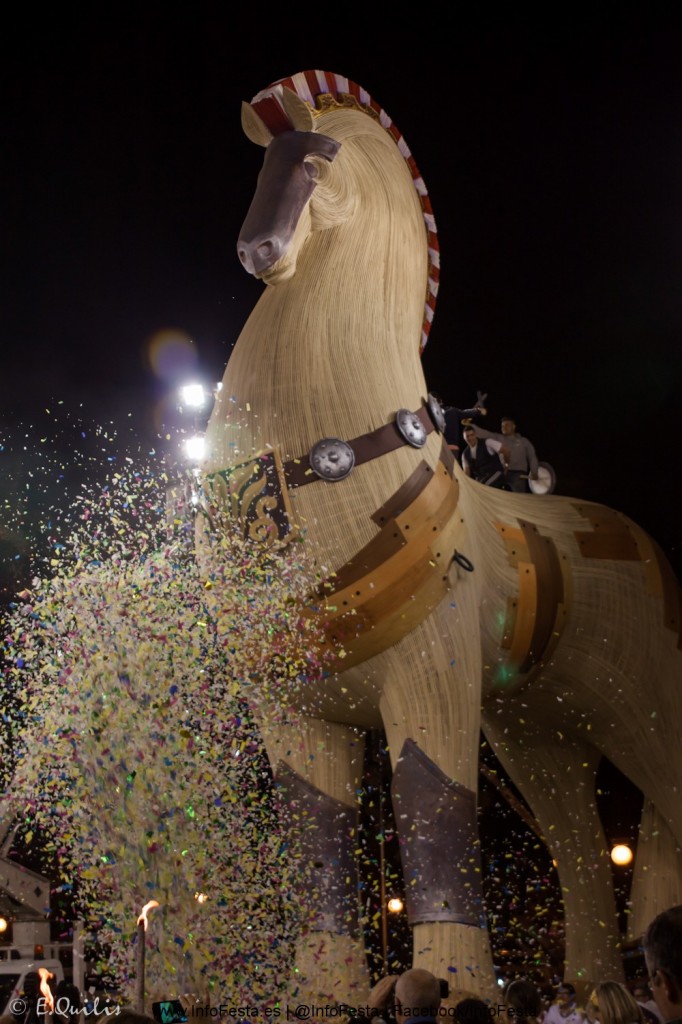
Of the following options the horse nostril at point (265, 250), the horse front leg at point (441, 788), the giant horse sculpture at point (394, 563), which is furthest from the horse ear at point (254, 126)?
the horse front leg at point (441, 788)

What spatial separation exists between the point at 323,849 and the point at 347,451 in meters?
1.67

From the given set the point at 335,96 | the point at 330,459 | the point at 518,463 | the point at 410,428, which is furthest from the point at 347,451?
the point at 518,463

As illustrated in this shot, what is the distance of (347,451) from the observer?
4512 millimetres

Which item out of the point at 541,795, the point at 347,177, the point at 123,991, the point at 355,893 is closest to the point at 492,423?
the point at 541,795

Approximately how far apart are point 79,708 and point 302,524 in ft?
3.66

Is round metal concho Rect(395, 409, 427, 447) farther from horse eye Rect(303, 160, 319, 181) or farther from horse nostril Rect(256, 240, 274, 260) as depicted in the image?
horse eye Rect(303, 160, 319, 181)

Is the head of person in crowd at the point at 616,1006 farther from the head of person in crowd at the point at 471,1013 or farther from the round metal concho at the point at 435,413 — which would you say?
the round metal concho at the point at 435,413

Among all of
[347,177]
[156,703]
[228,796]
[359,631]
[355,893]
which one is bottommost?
[355,893]

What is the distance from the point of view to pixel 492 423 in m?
8.74

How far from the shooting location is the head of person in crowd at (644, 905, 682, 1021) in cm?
159

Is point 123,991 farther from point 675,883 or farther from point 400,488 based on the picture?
point 675,883

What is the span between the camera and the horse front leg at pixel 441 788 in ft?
13.9

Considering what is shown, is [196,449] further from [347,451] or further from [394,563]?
[394,563]

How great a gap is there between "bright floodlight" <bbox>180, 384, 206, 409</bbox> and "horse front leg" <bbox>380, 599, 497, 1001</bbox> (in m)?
4.22
